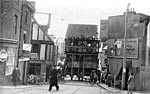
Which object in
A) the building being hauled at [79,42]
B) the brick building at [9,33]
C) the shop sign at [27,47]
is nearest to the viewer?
the brick building at [9,33]

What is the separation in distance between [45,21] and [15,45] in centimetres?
29

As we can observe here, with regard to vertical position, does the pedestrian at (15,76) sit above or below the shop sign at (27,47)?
below

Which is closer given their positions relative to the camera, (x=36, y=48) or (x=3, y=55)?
(x=3, y=55)

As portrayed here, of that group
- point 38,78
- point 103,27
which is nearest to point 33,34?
point 38,78

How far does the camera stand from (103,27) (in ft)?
5.73

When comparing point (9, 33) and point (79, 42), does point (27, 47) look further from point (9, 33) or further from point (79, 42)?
point (79, 42)

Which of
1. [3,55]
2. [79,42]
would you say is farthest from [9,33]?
[79,42]

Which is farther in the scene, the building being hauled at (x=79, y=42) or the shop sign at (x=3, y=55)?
the building being hauled at (x=79, y=42)

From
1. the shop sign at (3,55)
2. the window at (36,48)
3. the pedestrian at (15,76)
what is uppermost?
the window at (36,48)

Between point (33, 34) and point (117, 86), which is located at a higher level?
point (33, 34)

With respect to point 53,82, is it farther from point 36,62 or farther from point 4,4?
point 4,4

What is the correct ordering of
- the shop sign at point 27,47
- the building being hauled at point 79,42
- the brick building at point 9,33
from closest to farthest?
the brick building at point 9,33 < the shop sign at point 27,47 < the building being hauled at point 79,42

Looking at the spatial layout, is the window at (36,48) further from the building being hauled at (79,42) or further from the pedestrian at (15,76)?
the building being hauled at (79,42)

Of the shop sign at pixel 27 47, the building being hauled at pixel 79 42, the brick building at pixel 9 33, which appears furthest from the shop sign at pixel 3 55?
the building being hauled at pixel 79 42
